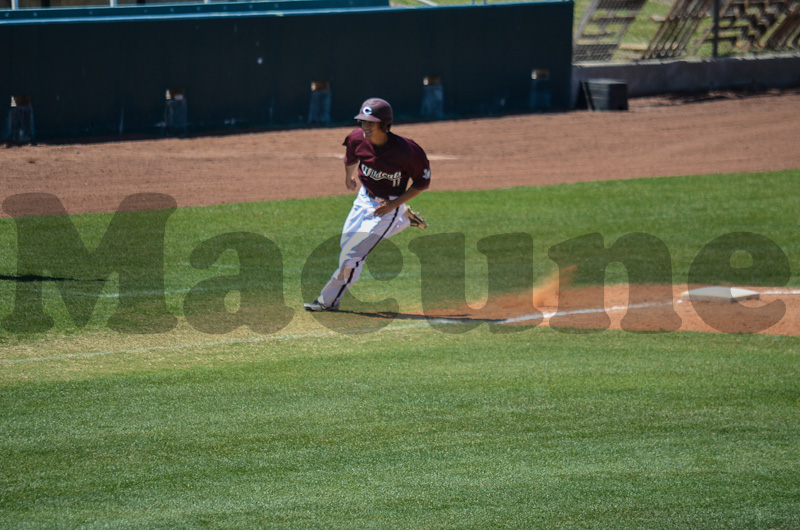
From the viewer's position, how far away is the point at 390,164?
841 cm

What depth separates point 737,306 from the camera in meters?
9.88

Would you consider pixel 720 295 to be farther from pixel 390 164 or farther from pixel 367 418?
pixel 367 418

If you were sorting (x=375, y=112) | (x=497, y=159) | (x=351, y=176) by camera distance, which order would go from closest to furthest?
(x=375, y=112), (x=351, y=176), (x=497, y=159)

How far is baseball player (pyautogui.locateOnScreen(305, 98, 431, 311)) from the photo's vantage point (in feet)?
27.5

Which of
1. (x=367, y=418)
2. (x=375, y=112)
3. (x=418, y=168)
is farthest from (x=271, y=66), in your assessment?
(x=367, y=418)

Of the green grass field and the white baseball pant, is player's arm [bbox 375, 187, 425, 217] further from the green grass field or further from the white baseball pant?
the green grass field

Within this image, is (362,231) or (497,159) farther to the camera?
(497,159)

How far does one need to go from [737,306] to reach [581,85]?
42.6 feet

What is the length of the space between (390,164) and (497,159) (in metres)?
8.85

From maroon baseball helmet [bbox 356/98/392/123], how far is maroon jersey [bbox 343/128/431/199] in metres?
0.32

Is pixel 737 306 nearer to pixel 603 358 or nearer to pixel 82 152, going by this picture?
pixel 603 358

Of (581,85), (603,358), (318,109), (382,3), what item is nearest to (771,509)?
(603,358)

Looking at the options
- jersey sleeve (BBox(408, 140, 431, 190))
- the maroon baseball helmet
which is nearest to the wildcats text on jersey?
jersey sleeve (BBox(408, 140, 431, 190))

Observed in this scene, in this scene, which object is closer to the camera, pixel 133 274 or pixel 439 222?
pixel 133 274
